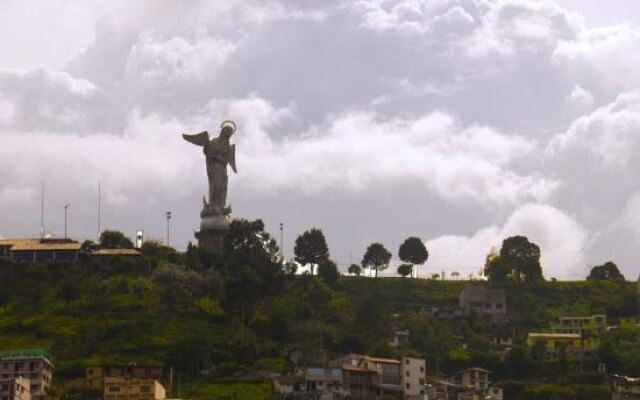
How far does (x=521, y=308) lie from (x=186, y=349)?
32.4 metres

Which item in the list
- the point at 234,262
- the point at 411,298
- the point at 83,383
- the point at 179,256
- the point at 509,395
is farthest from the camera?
the point at 411,298

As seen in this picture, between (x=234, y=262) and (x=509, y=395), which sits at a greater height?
(x=234, y=262)

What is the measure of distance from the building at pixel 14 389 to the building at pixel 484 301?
4063cm

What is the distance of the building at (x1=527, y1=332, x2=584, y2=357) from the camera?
108 metres

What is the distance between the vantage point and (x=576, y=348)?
108m

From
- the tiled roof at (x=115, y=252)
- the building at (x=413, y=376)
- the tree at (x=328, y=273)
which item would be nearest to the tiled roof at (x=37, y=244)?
the tiled roof at (x=115, y=252)

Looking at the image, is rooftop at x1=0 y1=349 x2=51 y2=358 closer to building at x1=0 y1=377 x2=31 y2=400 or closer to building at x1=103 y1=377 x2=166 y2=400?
building at x1=0 y1=377 x2=31 y2=400

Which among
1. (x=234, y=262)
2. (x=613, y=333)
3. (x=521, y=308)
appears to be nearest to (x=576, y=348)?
(x=613, y=333)

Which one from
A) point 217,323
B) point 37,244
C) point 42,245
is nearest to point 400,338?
point 217,323

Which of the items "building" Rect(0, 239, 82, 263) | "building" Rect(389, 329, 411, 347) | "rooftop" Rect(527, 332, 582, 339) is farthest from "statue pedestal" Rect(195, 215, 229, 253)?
"rooftop" Rect(527, 332, 582, 339)

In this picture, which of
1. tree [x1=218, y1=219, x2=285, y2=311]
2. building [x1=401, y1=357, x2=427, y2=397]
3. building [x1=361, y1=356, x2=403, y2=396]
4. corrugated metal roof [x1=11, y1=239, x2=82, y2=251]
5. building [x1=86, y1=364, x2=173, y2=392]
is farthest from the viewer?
corrugated metal roof [x1=11, y1=239, x2=82, y2=251]

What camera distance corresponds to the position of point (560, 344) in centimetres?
10844

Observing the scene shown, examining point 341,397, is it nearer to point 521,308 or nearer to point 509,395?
point 509,395

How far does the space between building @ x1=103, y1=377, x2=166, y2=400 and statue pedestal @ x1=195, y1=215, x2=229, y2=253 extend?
25068 mm
